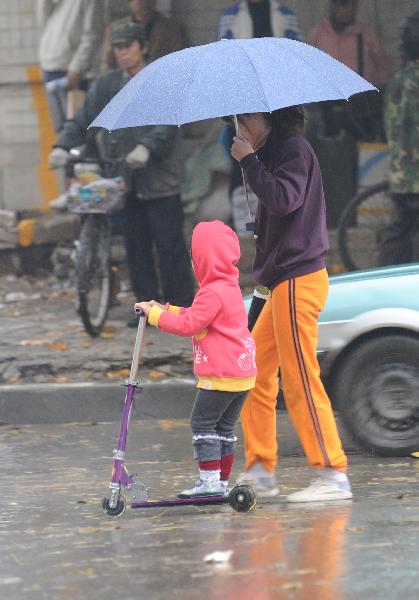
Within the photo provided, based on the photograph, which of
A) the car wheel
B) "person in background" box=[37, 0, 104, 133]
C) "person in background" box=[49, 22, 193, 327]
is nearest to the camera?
the car wheel

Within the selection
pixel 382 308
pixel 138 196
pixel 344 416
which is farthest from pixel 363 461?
pixel 138 196

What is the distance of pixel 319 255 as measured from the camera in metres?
6.09

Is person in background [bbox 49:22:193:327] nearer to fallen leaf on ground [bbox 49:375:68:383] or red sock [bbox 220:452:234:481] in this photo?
fallen leaf on ground [bbox 49:375:68:383]

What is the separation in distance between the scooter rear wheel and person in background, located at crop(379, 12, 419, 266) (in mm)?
5551

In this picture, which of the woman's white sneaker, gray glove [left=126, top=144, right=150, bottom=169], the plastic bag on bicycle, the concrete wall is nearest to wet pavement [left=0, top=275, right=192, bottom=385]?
the plastic bag on bicycle

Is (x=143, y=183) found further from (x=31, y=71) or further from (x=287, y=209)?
(x=287, y=209)

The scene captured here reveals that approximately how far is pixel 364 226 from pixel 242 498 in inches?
240

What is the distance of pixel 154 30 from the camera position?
1170 cm

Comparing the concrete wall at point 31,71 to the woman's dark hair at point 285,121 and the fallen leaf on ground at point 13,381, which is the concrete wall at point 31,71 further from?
the woman's dark hair at point 285,121

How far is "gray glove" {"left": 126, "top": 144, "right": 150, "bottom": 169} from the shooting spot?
977 cm

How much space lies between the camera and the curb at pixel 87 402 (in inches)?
336

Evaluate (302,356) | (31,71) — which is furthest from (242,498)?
(31,71)

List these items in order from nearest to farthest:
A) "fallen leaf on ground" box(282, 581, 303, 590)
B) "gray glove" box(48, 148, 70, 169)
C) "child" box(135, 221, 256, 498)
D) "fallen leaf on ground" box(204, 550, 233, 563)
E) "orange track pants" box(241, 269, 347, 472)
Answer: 1. "fallen leaf on ground" box(282, 581, 303, 590)
2. "fallen leaf on ground" box(204, 550, 233, 563)
3. "child" box(135, 221, 256, 498)
4. "orange track pants" box(241, 269, 347, 472)
5. "gray glove" box(48, 148, 70, 169)

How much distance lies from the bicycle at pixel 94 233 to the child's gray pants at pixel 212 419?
3895 millimetres
